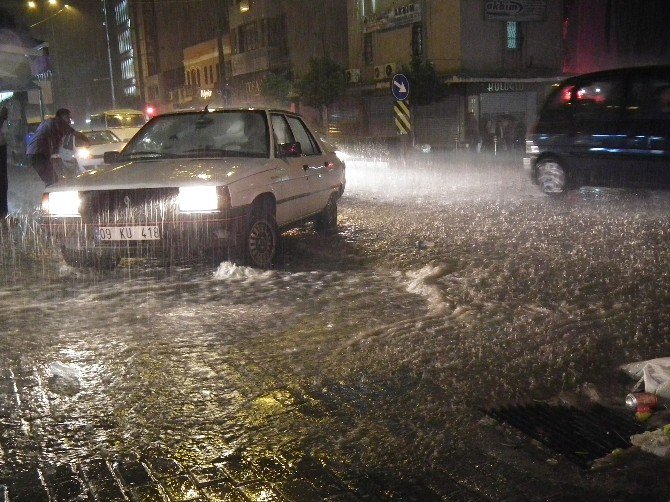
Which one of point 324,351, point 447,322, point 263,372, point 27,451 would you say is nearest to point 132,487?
point 27,451

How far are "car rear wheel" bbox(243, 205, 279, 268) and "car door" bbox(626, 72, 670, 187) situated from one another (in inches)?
227

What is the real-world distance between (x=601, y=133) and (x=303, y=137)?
4755 millimetres

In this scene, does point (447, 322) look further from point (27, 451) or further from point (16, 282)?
point (16, 282)

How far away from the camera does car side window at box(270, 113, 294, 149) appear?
836 cm

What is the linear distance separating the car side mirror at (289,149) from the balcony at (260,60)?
42.1 m

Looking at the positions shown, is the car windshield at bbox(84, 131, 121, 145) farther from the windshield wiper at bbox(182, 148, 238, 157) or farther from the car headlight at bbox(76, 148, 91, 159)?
the windshield wiper at bbox(182, 148, 238, 157)

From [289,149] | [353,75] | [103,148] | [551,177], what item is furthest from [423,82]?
[289,149]

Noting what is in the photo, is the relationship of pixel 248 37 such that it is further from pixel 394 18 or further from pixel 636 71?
pixel 636 71

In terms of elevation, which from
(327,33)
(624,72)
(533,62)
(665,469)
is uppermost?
(327,33)

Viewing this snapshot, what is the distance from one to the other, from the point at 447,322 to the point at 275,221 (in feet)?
9.77

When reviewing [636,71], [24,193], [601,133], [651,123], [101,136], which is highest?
[636,71]

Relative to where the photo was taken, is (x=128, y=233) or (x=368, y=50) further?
(x=368, y=50)

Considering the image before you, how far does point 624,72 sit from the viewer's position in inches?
439

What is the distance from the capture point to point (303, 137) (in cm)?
924
